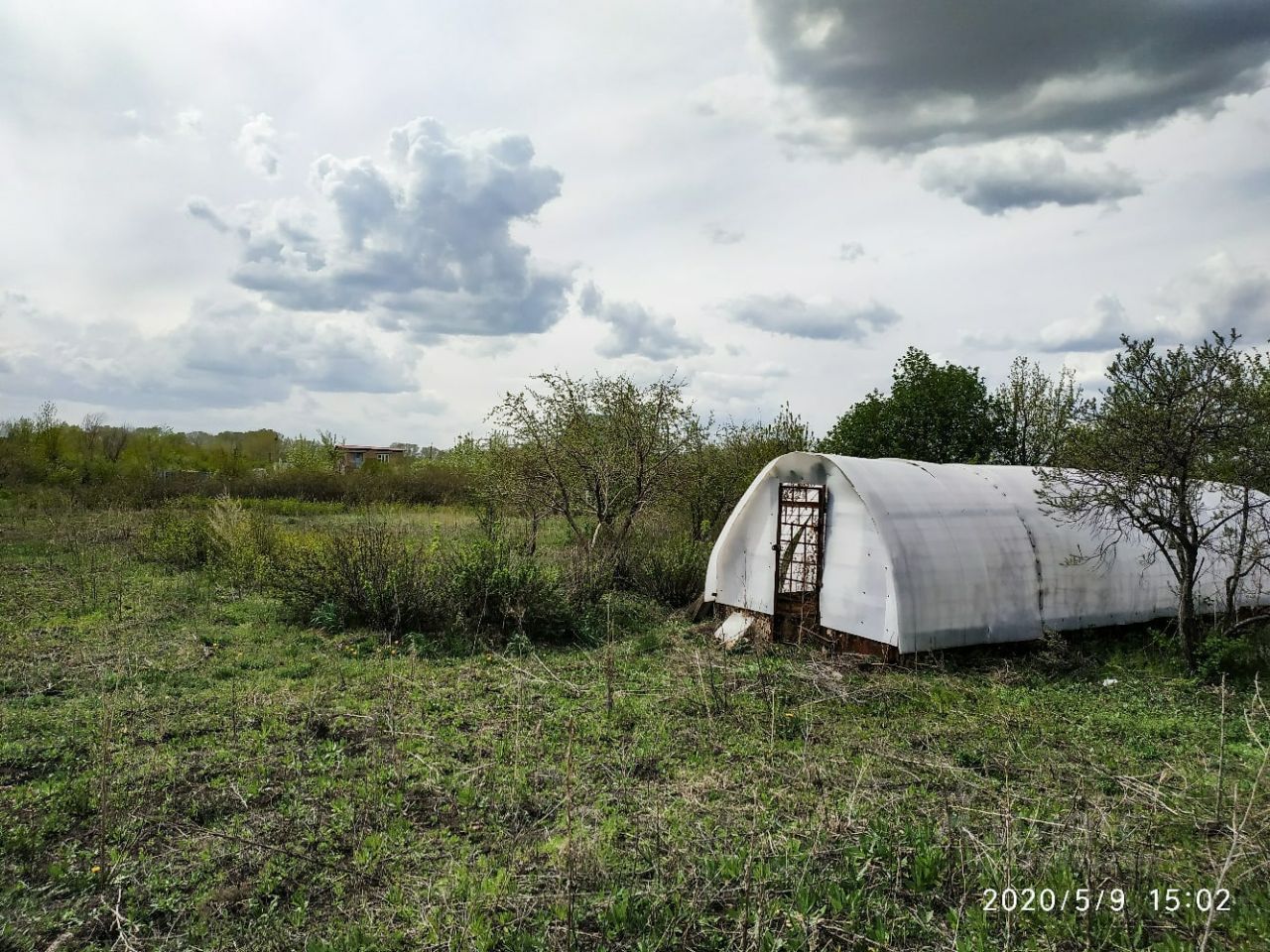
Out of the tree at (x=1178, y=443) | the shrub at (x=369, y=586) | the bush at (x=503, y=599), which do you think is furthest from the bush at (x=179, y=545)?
the tree at (x=1178, y=443)

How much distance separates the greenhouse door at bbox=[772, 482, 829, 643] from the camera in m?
10.2

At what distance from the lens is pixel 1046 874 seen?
12.9ft

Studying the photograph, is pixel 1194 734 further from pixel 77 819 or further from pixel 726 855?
pixel 77 819

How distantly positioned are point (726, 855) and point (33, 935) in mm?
3337

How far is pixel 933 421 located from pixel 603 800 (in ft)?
63.9

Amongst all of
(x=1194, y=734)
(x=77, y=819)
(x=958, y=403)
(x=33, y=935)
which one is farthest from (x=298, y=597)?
(x=958, y=403)

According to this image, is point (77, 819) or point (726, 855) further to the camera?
point (77, 819)

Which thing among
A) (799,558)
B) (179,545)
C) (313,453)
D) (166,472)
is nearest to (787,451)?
(799,558)

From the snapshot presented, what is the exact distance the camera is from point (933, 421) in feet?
72.6

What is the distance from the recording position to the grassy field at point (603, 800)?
3691 mm

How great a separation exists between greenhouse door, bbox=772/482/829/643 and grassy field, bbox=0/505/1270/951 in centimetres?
135

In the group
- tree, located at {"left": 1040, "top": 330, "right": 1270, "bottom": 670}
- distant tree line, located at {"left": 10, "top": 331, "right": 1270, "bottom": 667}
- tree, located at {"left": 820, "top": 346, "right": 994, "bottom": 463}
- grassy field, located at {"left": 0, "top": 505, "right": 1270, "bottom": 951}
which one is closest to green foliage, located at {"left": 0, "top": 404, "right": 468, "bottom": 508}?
distant tree line, located at {"left": 10, "top": 331, "right": 1270, "bottom": 667}
